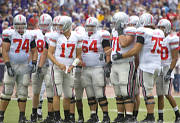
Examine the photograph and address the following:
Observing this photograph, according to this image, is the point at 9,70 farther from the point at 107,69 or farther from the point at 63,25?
the point at 107,69

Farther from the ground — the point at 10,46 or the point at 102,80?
the point at 10,46

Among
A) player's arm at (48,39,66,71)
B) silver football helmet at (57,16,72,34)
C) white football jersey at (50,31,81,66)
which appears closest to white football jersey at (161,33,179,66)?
white football jersey at (50,31,81,66)

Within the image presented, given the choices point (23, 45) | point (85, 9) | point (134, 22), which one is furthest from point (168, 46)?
point (85, 9)

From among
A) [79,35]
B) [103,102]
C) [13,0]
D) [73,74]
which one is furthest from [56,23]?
[13,0]

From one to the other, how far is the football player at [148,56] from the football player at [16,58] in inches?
73.1

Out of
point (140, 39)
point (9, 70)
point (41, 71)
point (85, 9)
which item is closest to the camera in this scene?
point (140, 39)

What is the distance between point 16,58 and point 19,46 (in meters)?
0.24

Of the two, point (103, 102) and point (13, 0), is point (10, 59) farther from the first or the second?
point (13, 0)

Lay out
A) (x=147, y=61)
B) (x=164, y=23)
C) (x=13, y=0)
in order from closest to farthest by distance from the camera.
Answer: (x=147, y=61) < (x=164, y=23) < (x=13, y=0)

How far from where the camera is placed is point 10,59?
9.24 metres

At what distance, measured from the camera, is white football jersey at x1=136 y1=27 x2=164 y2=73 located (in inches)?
343

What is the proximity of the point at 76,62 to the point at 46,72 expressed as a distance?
3.88ft

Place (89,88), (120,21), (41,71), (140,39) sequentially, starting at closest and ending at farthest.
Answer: (140,39) → (120,21) → (89,88) → (41,71)

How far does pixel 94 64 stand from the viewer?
9.28 meters
